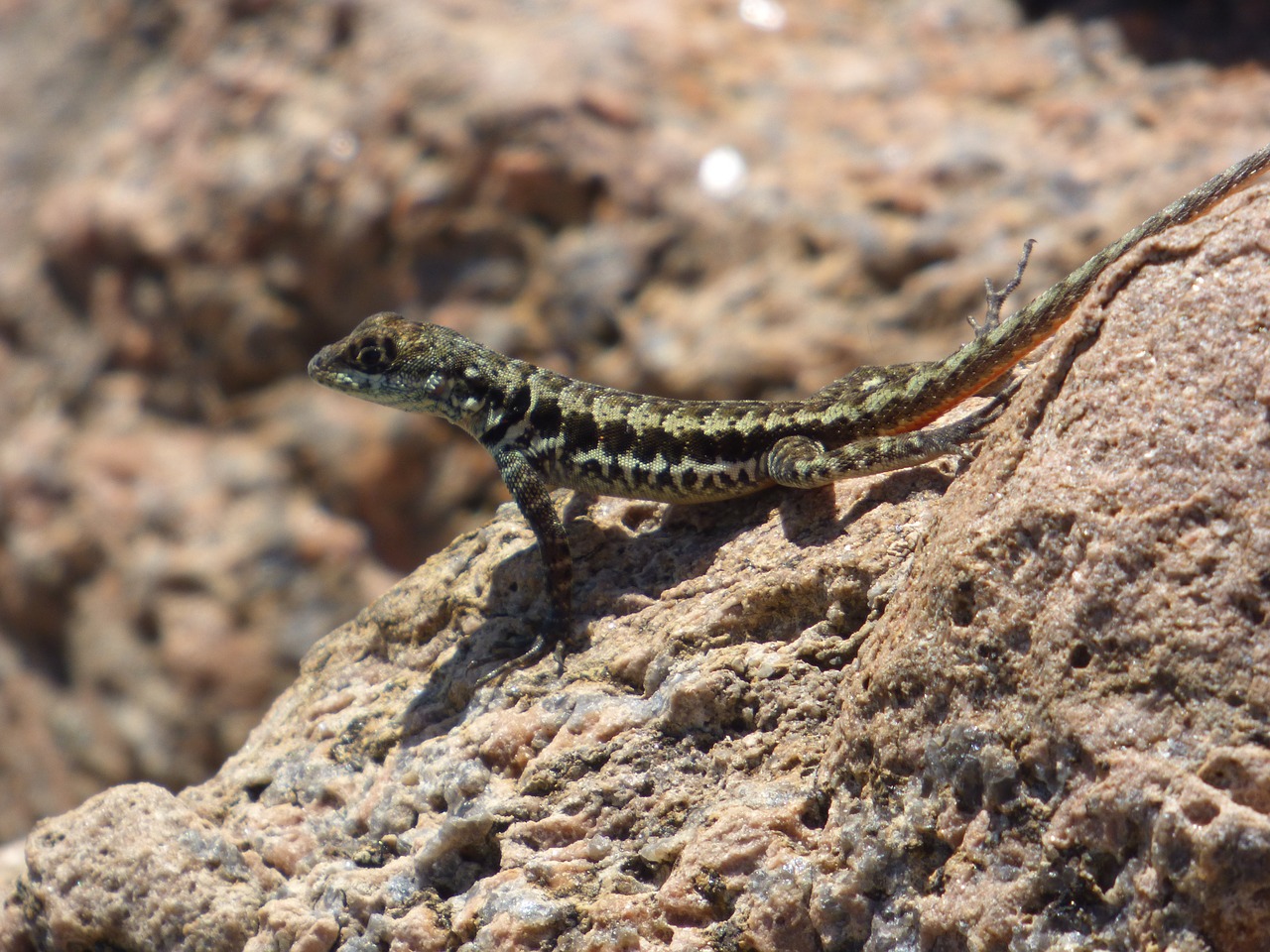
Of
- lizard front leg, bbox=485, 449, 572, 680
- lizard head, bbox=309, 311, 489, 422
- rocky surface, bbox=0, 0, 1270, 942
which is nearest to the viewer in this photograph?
lizard front leg, bbox=485, 449, 572, 680

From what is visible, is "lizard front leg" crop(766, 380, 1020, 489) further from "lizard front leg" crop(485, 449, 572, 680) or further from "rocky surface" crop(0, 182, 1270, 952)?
"lizard front leg" crop(485, 449, 572, 680)

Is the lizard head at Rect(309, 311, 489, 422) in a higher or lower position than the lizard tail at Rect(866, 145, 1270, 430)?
higher

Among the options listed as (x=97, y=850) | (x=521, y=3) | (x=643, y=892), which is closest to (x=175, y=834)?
(x=97, y=850)

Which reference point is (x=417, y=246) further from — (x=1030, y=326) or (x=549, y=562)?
(x=1030, y=326)

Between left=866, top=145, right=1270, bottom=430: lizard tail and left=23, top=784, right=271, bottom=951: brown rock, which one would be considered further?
left=23, top=784, right=271, bottom=951: brown rock

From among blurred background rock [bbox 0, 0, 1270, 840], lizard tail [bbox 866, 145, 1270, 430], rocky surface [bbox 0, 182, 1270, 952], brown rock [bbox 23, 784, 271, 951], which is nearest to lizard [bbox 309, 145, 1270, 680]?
lizard tail [bbox 866, 145, 1270, 430]

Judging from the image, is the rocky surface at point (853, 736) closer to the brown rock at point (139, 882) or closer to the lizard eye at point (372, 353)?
the brown rock at point (139, 882)
